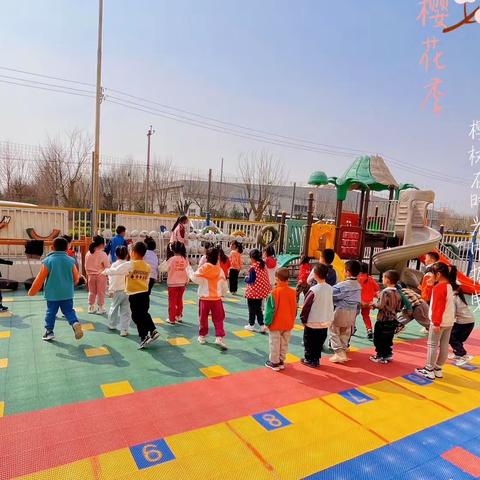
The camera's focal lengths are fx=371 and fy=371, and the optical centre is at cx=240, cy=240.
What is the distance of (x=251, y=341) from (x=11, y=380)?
3.15m

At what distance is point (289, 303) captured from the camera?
14.9 feet

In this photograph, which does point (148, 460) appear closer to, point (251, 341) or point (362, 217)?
point (251, 341)

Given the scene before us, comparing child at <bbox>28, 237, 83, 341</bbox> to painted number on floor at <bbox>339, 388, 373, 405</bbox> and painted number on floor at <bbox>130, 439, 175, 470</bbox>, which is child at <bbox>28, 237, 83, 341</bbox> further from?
painted number on floor at <bbox>339, 388, 373, 405</bbox>

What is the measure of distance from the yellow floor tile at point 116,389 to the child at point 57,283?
1.31 metres

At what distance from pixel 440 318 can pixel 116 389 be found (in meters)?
3.79

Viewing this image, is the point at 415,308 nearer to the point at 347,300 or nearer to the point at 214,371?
the point at 347,300

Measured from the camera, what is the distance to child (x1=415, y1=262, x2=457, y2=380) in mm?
4457

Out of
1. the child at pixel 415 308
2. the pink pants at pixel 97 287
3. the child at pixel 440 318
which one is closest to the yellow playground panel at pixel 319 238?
the child at pixel 415 308

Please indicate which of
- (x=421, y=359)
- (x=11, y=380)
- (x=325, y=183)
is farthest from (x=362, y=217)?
(x=11, y=380)

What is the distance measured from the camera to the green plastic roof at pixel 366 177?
12.1 metres

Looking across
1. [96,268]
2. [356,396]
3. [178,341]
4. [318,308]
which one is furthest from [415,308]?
[96,268]

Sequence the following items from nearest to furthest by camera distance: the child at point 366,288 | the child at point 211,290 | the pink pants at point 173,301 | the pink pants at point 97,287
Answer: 1. the child at point 211,290
2. the child at point 366,288
3. the pink pants at point 173,301
4. the pink pants at point 97,287

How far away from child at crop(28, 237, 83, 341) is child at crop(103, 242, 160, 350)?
0.66m

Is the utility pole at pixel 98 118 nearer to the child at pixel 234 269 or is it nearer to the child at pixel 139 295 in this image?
the child at pixel 234 269
